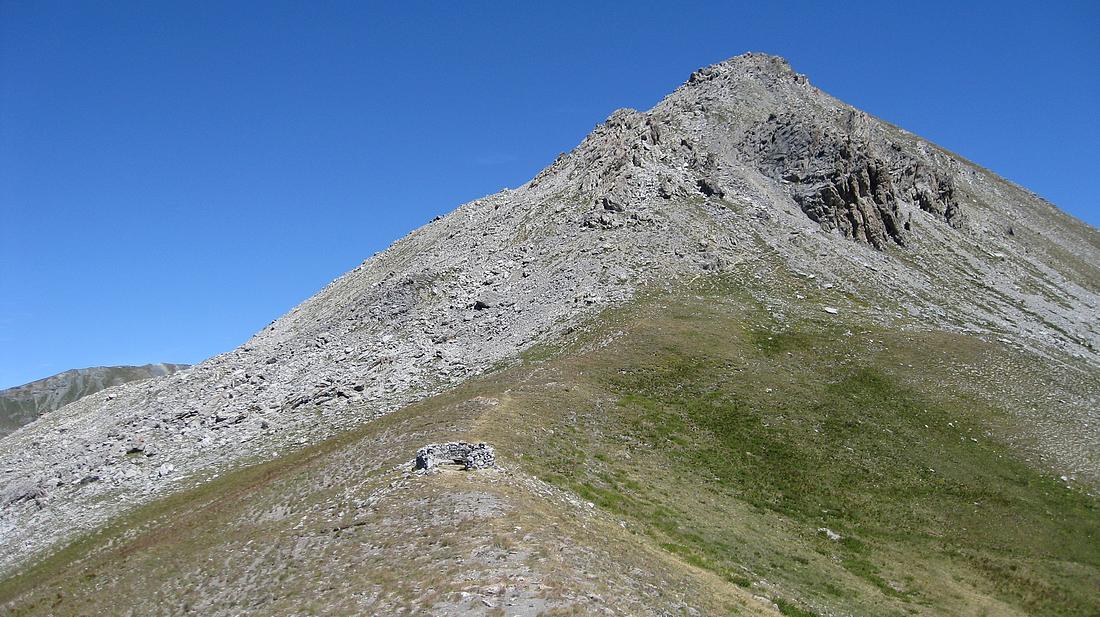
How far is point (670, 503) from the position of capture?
35594 millimetres

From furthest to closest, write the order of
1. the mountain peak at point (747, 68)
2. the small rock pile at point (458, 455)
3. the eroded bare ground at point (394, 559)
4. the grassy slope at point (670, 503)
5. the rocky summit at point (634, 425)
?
the mountain peak at point (747, 68) < the small rock pile at point (458, 455) < the rocky summit at point (634, 425) < the grassy slope at point (670, 503) < the eroded bare ground at point (394, 559)

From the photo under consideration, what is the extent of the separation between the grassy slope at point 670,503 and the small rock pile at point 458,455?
1355 mm

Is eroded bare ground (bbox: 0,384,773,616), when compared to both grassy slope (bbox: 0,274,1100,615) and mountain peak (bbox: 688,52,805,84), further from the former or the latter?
mountain peak (bbox: 688,52,805,84)

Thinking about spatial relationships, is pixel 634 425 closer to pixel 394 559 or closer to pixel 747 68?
pixel 394 559

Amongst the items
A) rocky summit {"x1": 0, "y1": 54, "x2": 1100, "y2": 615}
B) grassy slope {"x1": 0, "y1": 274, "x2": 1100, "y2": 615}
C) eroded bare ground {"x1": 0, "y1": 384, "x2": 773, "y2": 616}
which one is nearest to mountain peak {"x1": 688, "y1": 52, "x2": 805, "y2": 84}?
rocky summit {"x1": 0, "y1": 54, "x2": 1100, "y2": 615}

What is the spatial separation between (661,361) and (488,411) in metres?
19.8

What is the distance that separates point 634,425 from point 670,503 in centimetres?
1072

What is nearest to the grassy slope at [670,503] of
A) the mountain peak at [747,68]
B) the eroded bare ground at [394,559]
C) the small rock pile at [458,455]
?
the eroded bare ground at [394,559]

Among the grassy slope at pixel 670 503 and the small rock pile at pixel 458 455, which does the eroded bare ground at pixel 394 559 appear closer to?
the grassy slope at pixel 670 503

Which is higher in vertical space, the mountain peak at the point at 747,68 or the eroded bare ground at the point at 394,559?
the mountain peak at the point at 747,68

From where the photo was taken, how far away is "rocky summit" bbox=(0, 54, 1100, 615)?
1046 inches

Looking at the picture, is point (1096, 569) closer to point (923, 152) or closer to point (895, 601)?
point (895, 601)

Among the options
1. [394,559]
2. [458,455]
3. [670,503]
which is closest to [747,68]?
[670,503]

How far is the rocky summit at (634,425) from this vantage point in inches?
1046
